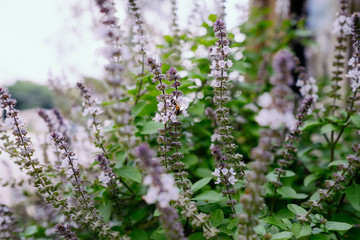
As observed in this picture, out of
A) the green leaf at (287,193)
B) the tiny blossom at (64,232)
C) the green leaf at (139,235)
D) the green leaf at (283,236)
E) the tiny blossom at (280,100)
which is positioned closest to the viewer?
the tiny blossom at (280,100)

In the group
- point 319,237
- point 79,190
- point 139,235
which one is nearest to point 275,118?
point 319,237

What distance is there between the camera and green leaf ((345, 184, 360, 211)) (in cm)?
213

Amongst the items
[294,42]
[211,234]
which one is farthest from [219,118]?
[294,42]

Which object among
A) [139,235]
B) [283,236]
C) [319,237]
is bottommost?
[319,237]

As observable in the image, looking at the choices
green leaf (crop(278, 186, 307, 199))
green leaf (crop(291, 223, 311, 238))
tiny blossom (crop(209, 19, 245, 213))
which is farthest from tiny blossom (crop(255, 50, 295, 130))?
green leaf (crop(278, 186, 307, 199))

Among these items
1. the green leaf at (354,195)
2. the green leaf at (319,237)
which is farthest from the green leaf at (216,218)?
the green leaf at (354,195)

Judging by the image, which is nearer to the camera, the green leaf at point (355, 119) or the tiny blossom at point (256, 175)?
the tiny blossom at point (256, 175)

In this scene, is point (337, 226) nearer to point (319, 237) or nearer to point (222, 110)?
point (319, 237)

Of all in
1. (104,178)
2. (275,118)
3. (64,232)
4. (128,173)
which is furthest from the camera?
(128,173)

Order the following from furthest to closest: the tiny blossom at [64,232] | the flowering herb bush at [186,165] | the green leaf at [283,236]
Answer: the tiny blossom at [64,232], the green leaf at [283,236], the flowering herb bush at [186,165]

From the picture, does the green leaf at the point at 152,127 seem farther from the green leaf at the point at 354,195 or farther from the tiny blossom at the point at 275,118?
the green leaf at the point at 354,195

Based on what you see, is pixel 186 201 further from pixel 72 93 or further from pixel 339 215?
pixel 72 93

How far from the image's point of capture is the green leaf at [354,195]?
2135 millimetres

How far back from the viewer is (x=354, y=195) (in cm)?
218
